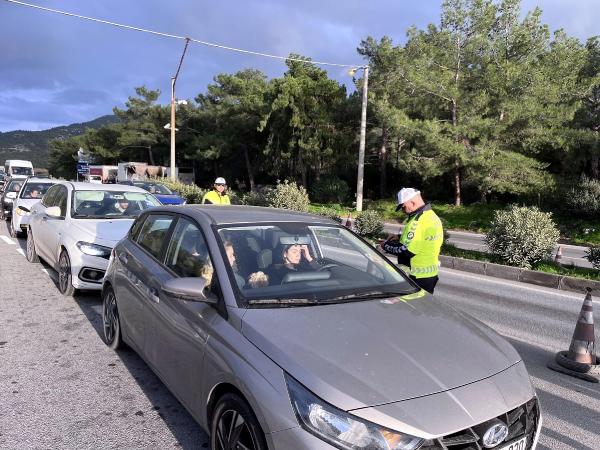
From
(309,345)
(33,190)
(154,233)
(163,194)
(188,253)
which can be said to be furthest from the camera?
(163,194)

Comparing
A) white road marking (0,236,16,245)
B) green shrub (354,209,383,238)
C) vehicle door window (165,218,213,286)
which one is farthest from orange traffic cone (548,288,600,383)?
white road marking (0,236,16,245)

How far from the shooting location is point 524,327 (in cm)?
627

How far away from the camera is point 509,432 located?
7.45ft

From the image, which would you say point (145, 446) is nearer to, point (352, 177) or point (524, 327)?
point (524, 327)

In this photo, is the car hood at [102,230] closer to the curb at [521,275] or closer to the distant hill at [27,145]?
the curb at [521,275]

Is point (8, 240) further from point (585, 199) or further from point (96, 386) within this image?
point (585, 199)

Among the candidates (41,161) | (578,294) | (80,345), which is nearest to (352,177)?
(578,294)

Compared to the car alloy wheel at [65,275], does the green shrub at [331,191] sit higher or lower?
higher

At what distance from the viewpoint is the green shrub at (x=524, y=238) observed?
10.0m

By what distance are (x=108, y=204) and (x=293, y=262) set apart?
206 inches

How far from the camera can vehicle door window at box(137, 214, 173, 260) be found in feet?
13.1

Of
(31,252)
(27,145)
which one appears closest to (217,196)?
(31,252)

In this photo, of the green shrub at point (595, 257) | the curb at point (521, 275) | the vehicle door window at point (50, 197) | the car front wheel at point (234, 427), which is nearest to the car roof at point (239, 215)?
the car front wheel at point (234, 427)

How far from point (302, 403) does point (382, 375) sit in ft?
1.30
